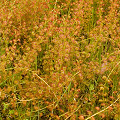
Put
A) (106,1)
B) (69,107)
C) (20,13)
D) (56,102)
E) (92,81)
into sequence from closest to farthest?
1. (69,107)
2. (56,102)
3. (92,81)
4. (20,13)
5. (106,1)

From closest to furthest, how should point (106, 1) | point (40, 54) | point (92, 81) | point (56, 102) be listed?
point (56, 102), point (92, 81), point (40, 54), point (106, 1)

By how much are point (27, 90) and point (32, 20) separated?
123 centimetres

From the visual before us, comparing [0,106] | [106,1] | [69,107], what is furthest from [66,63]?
[106,1]

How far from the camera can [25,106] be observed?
1.97m

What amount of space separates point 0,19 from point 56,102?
52.6 inches

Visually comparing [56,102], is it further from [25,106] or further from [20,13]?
[20,13]

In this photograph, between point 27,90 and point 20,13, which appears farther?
point 20,13

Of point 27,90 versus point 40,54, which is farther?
point 40,54

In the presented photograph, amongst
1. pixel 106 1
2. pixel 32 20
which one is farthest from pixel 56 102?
pixel 106 1

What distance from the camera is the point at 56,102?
6.61 feet

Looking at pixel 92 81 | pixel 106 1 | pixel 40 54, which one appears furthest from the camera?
pixel 106 1

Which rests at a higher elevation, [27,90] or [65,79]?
[65,79]

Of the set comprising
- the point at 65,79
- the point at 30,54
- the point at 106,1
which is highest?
the point at 106,1

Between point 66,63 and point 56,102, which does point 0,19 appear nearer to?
point 66,63
